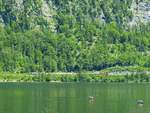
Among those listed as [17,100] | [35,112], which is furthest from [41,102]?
[35,112]

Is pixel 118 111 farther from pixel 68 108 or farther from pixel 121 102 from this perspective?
pixel 121 102

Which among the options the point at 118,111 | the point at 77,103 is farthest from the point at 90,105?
the point at 118,111

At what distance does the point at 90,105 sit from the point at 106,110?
11.9m

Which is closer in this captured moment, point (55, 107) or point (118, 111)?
point (118, 111)

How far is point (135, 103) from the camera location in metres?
131

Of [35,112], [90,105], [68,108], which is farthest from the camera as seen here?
[90,105]

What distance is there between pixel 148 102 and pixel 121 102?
588 cm

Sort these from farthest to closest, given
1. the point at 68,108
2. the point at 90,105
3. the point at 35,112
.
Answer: the point at 90,105
the point at 68,108
the point at 35,112

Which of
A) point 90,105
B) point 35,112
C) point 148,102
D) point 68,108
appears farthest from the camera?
point 148,102

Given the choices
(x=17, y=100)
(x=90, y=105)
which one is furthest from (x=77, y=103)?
(x=17, y=100)

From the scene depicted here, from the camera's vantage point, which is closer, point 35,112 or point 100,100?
point 35,112

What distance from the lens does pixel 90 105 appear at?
126 meters

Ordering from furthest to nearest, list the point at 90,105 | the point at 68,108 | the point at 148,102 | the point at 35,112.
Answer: the point at 148,102, the point at 90,105, the point at 68,108, the point at 35,112

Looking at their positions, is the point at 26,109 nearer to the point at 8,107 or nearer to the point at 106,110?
the point at 8,107
